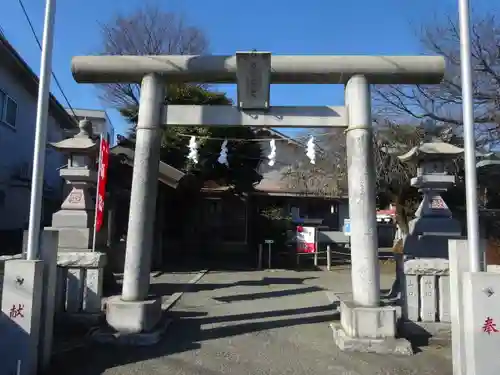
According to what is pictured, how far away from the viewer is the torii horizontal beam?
7.11 meters

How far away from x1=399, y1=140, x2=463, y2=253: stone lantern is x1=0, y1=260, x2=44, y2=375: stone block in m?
6.73

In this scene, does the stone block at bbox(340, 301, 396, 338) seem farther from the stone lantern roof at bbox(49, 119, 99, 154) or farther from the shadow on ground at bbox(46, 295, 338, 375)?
the stone lantern roof at bbox(49, 119, 99, 154)

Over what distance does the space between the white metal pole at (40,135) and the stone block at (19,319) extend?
0.85 ft

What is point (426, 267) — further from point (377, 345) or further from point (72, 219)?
point (72, 219)

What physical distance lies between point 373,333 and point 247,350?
1.86 meters

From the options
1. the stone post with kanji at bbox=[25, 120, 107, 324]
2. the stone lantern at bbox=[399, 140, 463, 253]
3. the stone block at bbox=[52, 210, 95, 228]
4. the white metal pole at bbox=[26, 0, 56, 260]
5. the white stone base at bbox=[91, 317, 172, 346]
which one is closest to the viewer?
the white metal pole at bbox=[26, 0, 56, 260]

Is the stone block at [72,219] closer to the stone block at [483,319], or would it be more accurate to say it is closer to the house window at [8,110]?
the stone block at [483,319]

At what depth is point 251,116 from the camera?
715cm

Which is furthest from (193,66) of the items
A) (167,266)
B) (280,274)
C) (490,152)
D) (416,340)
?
(490,152)

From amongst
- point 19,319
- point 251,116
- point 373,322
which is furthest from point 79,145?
point 373,322

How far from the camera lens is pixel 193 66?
7.14 m

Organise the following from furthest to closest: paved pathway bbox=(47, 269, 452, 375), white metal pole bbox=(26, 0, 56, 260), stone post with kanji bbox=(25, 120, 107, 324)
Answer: stone post with kanji bbox=(25, 120, 107, 324), paved pathway bbox=(47, 269, 452, 375), white metal pole bbox=(26, 0, 56, 260)

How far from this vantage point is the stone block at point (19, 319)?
185 inches

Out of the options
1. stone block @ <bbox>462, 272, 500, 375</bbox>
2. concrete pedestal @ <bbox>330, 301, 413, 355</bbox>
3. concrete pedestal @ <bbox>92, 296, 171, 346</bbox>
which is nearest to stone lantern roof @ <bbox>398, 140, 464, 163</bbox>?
concrete pedestal @ <bbox>330, 301, 413, 355</bbox>
